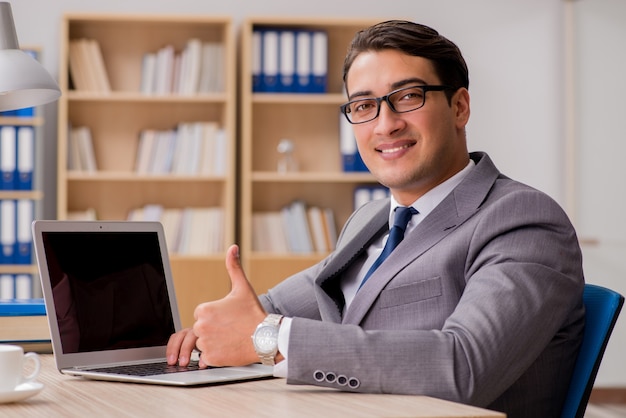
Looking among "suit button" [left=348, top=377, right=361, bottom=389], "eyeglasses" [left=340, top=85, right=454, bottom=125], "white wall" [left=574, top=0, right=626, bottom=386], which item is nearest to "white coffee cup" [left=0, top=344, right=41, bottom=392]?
"suit button" [left=348, top=377, right=361, bottom=389]

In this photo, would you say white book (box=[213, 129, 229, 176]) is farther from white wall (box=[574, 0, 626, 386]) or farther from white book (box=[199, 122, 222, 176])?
white wall (box=[574, 0, 626, 386])

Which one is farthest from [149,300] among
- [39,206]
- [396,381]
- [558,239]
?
[39,206]

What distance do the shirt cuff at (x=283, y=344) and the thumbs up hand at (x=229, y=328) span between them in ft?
0.19

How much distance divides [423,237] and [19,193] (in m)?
3.41

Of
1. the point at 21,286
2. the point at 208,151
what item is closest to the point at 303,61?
the point at 208,151

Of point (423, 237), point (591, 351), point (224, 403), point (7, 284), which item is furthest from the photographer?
point (7, 284)

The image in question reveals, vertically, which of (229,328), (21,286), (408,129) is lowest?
(21,286)

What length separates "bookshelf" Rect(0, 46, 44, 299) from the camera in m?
4.58

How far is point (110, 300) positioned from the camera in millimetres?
1671

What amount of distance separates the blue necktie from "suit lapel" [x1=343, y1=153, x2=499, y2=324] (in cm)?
14

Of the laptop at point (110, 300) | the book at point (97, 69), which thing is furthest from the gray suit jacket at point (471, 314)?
the book at point (97, 69)

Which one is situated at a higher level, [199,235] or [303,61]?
[303,61]

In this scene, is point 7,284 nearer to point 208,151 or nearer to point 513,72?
point 208,151

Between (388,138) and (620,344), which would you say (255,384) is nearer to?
(388,138)
